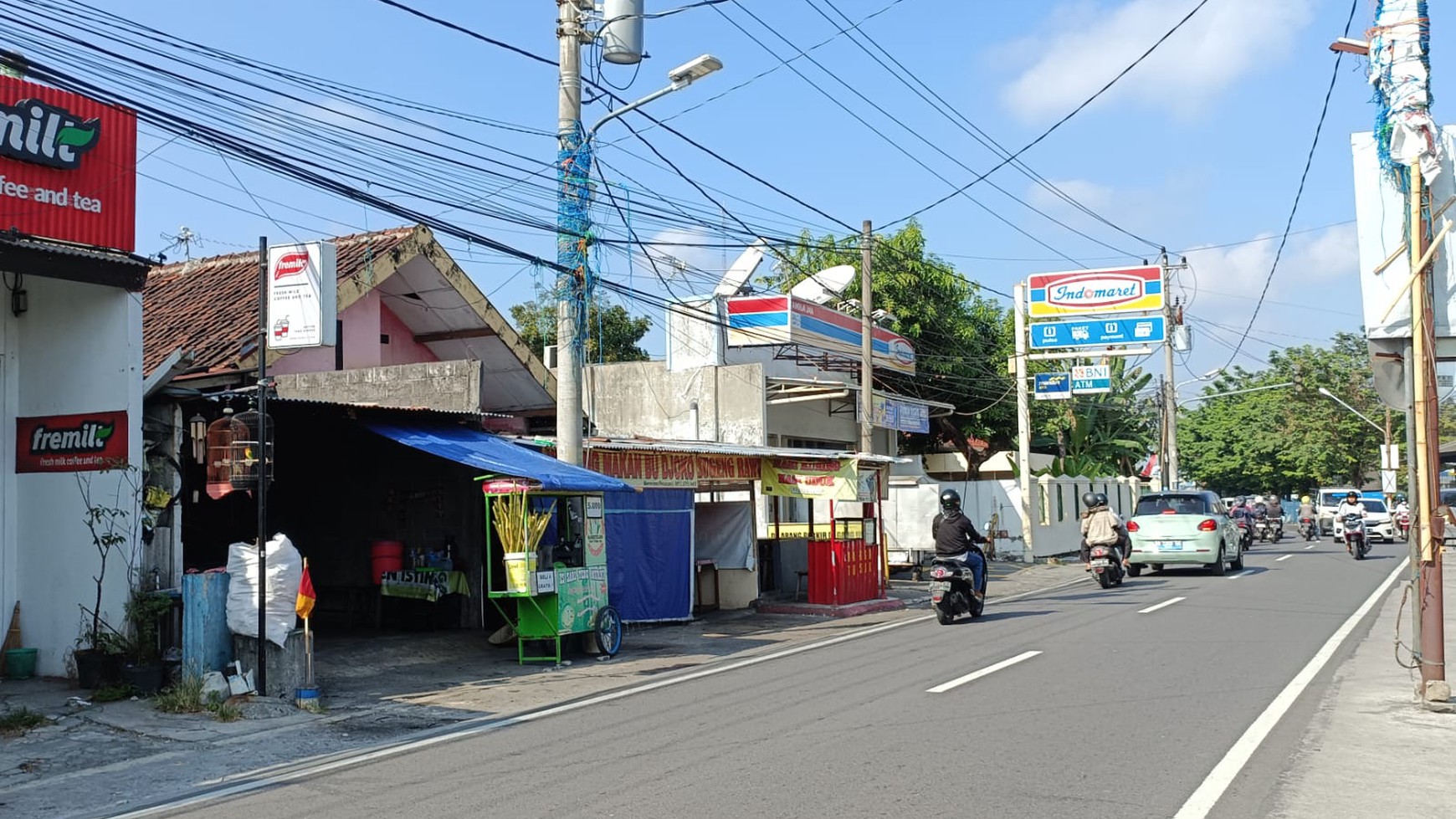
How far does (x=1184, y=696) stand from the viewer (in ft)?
33.4

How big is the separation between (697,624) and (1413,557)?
1063 centimetres

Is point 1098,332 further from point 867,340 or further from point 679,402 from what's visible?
point 679,402

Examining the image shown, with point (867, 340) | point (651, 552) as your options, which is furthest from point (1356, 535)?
point (651, 552)

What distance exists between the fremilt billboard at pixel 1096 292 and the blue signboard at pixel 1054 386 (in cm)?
181

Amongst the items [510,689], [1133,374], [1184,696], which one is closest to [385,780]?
[510,689]

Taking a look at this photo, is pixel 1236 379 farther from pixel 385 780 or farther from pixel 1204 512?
pixel 385 780

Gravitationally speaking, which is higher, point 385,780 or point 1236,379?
point 1236,379

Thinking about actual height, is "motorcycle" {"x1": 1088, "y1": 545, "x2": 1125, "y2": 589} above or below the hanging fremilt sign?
below

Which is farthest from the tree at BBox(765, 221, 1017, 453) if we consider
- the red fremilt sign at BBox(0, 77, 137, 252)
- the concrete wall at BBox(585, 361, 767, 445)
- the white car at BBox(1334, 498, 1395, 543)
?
the red fremilt sign at BBox(0, 77, 137, 252)

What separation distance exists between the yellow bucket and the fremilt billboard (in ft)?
71.9

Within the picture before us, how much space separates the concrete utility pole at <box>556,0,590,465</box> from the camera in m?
15.3

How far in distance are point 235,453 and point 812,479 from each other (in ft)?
33.0

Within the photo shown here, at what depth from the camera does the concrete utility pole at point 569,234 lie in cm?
1532

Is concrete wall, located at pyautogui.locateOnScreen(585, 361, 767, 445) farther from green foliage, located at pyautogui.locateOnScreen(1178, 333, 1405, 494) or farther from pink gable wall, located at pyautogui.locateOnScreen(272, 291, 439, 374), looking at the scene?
green foliage, located at pyautogui.locateOnScreen(1178, 333, 1405, 494)
